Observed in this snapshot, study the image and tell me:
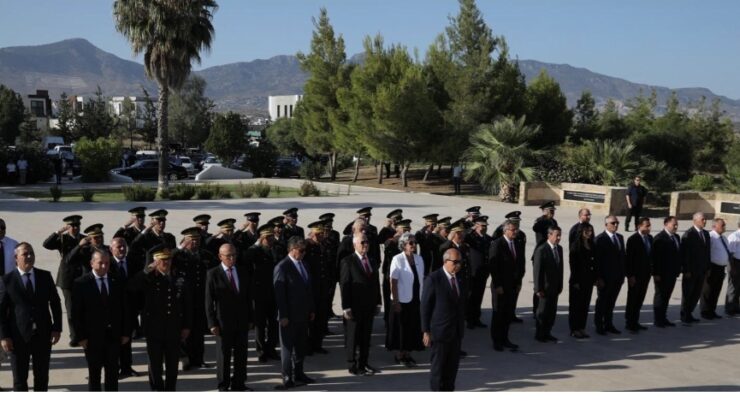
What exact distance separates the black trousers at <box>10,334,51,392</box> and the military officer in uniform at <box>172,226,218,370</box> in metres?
1.75

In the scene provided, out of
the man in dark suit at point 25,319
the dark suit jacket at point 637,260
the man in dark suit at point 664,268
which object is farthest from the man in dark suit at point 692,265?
the man in dark suit at point 25,319

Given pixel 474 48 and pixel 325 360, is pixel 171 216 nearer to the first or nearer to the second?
pixel 325 360

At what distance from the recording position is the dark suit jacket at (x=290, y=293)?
787 centimetres

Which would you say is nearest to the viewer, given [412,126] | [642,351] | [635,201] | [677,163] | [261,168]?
[642,351]

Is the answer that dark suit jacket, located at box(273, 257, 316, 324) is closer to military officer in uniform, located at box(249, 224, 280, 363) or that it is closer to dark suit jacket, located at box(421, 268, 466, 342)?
military officer in uniform, located at box(249, 224, 280, 363)

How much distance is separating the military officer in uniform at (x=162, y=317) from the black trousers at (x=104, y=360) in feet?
1.11

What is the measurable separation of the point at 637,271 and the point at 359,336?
460 cm

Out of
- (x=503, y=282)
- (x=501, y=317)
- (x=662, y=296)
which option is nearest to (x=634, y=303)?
(x=662, y=296)

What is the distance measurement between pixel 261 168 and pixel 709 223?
28158 mm

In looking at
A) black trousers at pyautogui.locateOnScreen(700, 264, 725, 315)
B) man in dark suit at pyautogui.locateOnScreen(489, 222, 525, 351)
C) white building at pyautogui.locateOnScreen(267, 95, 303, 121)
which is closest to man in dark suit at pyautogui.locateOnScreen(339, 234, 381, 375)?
man in dark suit at pyautogui.locateOnScreen(489, 222, 525, 351)

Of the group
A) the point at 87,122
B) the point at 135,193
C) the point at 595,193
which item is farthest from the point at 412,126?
the point at 87,122

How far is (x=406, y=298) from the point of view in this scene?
8.83 metres

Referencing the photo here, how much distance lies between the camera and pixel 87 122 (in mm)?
72312

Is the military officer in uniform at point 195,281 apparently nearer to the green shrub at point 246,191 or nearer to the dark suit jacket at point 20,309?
the dark suit jacket at point 20,309
